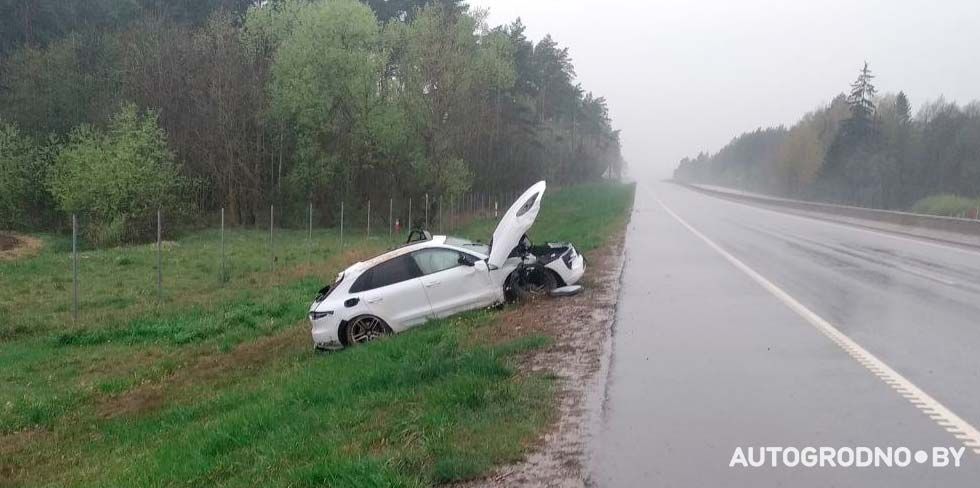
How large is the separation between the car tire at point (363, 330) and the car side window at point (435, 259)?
1.01m

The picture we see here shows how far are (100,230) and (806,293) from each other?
27.8 meters

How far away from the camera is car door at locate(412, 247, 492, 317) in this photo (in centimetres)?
1194

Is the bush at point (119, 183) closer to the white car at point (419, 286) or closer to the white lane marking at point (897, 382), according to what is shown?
the white car at point (419, 286)

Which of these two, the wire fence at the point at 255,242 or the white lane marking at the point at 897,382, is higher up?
the white lane marking at the point at 897,382

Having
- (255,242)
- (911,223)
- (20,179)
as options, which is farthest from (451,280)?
(20,179)

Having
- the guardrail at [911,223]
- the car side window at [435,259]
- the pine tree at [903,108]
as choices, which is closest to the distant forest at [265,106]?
the guardrail at [911,223]

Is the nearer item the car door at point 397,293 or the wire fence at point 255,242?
the car door at point 397,293

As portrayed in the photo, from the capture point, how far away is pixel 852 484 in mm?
4895

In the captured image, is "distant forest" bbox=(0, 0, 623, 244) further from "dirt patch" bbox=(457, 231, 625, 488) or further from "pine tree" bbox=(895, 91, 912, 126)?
"pine tree" bbox=(895, 91, 912, 126)

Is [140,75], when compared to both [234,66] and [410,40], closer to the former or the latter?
[234,66]

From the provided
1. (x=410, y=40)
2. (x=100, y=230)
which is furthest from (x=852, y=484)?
(x=410, y=40)

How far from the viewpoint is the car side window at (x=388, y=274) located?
11.9m

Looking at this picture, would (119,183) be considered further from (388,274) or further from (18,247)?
(388,274)

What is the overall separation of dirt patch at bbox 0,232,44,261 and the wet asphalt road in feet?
67.7
